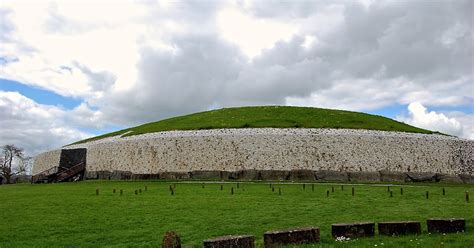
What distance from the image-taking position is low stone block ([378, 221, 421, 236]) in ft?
31.3

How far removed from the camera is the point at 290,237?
873cm

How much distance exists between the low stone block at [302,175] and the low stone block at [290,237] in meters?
22.1

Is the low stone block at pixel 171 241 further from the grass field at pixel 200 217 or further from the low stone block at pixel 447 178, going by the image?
the low stone block at pixel 447 178

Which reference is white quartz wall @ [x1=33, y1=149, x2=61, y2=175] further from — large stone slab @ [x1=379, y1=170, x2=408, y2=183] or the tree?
large stone slab @ [x1=379, y1=170, x2=408, y2=183]

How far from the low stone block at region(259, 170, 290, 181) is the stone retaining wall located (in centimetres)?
21

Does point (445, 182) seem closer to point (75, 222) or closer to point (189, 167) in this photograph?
point (189, 167)

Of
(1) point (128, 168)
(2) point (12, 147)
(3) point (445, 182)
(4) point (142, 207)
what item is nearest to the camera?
(4) point (142, 207)

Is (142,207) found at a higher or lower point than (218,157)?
lower

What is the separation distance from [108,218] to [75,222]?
976 mm

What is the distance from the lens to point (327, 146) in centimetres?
3325

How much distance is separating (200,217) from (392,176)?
21841 millimetres

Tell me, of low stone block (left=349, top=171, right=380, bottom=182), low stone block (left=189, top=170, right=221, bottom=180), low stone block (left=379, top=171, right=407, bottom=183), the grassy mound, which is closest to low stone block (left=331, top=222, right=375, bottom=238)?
low stone block (left=349, top=171, right=380, bottom=182)

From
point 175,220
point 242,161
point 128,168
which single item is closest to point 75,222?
point 175,220

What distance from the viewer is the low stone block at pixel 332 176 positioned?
99.9ft
